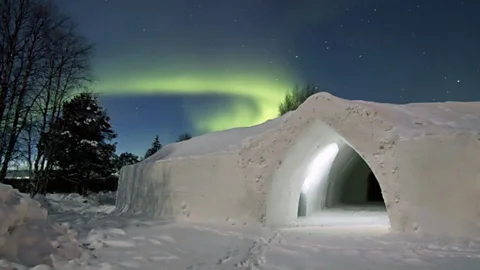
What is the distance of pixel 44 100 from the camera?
16891mm

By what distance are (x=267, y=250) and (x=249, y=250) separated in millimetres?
298

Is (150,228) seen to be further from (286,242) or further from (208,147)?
(208,147)

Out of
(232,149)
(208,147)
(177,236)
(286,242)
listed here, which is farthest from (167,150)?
(286,242)

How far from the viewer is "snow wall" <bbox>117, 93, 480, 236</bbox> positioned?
24.9 ft

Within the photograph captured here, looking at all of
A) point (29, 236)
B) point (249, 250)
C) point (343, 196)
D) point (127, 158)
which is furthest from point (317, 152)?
point (127, 158)

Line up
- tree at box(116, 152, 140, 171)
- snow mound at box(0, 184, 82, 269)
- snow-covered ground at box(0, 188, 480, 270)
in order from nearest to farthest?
snow mound at box(0, 184, 82, 269)
snow-covered ground at box(0, 188, 480, 270)
tree at box(116, 152, 140, 171)

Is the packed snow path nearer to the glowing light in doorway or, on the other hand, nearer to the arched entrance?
the arched entrance

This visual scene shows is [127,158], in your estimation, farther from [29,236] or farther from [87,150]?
[29,236]

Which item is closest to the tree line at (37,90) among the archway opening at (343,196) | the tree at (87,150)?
the tree at (87,150)

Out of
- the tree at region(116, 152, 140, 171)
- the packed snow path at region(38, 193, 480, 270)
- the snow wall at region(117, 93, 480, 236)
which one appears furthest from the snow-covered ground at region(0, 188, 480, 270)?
the tree at region(116, 152, 140, 171)

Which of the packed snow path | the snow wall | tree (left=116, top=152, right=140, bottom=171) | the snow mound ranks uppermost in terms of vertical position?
tree (left=116, top=152, right=140, bottom=171)

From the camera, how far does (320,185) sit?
15031 millimetres

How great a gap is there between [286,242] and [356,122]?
3282mm

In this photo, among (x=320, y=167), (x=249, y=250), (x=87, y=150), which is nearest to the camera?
(x=249, y=250)
